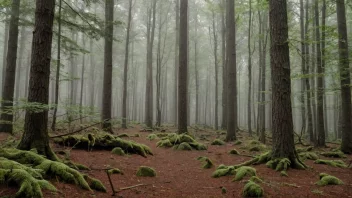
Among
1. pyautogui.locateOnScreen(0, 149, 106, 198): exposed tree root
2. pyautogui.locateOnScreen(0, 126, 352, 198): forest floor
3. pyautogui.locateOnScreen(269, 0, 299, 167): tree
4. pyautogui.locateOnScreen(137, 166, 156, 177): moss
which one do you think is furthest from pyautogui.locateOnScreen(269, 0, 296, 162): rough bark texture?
pyautogui.locateOnScreen(0, 149, 106, 198): exposed tree root

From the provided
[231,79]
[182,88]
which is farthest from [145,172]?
A: [231,79]

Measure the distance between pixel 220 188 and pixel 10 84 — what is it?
10183 millimetres

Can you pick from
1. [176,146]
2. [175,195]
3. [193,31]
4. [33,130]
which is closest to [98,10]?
[193,31]

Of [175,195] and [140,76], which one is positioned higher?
[140,76]

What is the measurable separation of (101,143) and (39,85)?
13.0 feet

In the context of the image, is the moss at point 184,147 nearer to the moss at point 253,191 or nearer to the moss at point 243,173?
the moss at point 243,173

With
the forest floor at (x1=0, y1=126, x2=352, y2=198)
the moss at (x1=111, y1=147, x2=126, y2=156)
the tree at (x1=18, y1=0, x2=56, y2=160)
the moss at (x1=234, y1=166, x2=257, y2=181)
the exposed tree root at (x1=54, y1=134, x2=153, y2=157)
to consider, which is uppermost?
the tree at (x1=18, y1=0, x2=56, y2=160)

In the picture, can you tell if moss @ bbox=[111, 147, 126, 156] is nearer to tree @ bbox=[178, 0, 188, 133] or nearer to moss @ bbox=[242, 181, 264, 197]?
tree @ bbox=[178, 0, 188, 133]

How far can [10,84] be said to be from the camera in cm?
1055

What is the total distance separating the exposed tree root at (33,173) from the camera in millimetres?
3621

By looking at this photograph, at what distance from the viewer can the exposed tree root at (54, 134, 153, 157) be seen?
836 centimetres

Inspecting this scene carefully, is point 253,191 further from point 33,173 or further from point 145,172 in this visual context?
point 33,173

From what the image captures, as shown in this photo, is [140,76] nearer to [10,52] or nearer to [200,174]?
[10,52]

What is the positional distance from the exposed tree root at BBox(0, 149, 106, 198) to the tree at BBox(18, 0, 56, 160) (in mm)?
525
